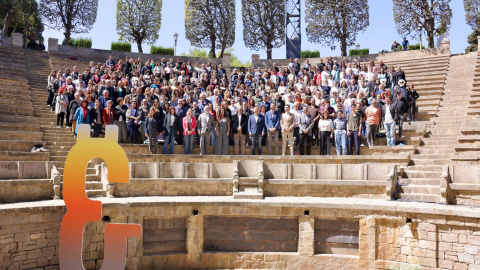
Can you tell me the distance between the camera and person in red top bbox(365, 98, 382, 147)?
1464cm

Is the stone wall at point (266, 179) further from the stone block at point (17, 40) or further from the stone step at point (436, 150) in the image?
the stone block at point (17, 40)

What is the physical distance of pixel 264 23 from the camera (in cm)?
3184

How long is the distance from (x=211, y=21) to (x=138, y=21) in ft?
16.8

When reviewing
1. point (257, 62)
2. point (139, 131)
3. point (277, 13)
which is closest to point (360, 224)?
point (139, 131)

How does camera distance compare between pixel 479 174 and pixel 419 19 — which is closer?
pixel 479 174

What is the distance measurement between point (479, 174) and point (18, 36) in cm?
2287

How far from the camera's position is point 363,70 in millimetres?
19984

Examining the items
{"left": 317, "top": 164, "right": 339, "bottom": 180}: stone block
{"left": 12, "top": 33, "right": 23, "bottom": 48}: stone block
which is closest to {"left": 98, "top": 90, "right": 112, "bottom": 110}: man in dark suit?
{"left": 317, "top": 164, "right": 339, "bottom": 180}: stone block

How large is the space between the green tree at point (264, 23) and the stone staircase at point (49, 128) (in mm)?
13975

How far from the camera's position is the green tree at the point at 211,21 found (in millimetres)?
31750

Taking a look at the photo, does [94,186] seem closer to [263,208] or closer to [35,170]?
[35,170]

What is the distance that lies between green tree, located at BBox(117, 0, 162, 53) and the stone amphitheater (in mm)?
18190

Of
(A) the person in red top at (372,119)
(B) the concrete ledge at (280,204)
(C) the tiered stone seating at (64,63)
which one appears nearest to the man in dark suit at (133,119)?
(B) the concrete ledge at (280,204)

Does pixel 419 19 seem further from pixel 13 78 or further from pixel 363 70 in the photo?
pixel 13 78
